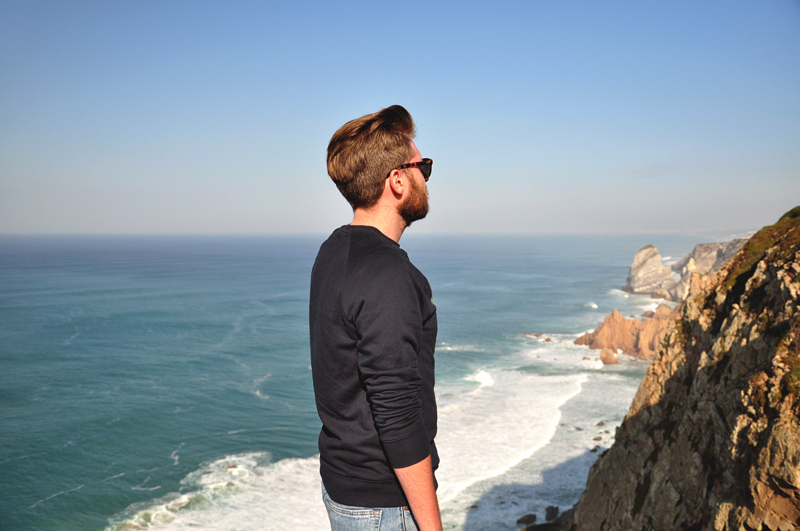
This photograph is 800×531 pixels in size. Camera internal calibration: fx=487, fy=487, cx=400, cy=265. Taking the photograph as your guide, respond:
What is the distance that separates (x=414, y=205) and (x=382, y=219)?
0.18m

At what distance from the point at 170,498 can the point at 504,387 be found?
25.4 metres

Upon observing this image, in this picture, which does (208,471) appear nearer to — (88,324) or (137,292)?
(88,324)

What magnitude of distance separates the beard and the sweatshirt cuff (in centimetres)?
101

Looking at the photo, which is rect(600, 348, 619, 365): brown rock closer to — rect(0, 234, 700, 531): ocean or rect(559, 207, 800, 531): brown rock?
rect(0, 234, 700, 531): ocean

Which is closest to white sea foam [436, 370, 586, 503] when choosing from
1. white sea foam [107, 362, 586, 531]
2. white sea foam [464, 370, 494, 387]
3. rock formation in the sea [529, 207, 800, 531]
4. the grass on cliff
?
white sea foam [107, 362, 586, 531]

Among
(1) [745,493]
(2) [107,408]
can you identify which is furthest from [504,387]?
(1) [745,493]

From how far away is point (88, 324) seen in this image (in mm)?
63906

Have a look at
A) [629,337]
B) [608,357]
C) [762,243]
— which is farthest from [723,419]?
[629,337]

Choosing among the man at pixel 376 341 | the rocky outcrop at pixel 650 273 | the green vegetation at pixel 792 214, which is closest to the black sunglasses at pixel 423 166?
the man at pixel 376 341

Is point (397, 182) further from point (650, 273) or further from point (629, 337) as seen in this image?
point (650, 273)

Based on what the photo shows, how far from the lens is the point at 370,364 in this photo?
2.00m

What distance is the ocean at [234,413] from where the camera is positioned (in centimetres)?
2377

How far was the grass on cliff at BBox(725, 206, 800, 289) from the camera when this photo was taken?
8961mm

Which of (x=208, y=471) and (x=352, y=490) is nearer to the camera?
(x=352, y=490)
